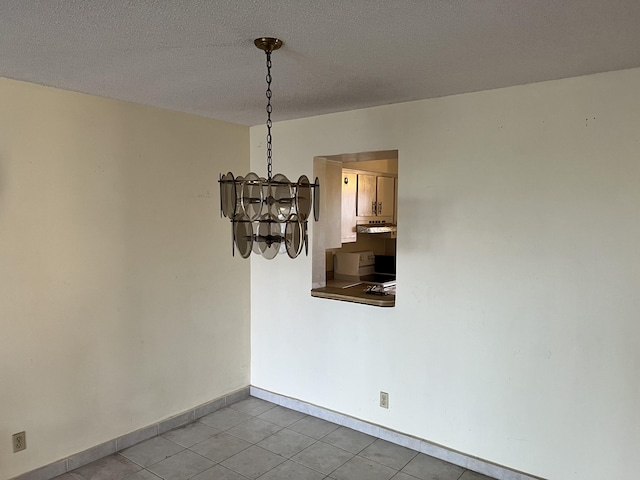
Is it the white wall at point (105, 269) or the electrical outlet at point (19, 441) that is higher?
the white wall at point (105, 269)

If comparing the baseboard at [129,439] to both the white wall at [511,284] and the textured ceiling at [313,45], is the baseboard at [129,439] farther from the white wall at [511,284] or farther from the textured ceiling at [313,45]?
the textured ceiling at [313,45]

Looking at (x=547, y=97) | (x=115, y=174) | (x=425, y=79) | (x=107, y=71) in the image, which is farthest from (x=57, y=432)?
(x=547, y=97)

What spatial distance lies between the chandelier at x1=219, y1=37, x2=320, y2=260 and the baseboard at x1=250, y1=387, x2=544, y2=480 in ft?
6.32

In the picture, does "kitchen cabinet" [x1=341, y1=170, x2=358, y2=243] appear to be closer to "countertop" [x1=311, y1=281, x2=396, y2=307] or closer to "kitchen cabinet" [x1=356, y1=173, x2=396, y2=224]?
"kitchen cabinet" [x1=356, y1=173, x2=396, y2=224]

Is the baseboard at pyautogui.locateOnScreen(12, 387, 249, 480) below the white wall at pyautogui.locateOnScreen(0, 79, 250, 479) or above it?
below

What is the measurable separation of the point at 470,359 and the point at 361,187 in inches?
82.4

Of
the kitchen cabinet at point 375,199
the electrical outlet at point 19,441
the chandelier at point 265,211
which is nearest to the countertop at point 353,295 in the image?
the kitchen cabinet at point 375,199

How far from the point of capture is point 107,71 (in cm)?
246

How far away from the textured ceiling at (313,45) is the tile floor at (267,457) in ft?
7.96

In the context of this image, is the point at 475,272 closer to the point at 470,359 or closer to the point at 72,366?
the point at 470,359

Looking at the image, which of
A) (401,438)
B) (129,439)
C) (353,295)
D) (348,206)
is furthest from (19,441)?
(348,206)

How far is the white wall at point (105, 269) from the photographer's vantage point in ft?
8.87

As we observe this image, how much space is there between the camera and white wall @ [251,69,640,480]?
98.0 inches

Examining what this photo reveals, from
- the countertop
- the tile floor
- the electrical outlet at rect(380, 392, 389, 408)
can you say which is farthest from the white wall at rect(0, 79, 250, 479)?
the electrical outlet at rect(380, 392, 389, 408)
